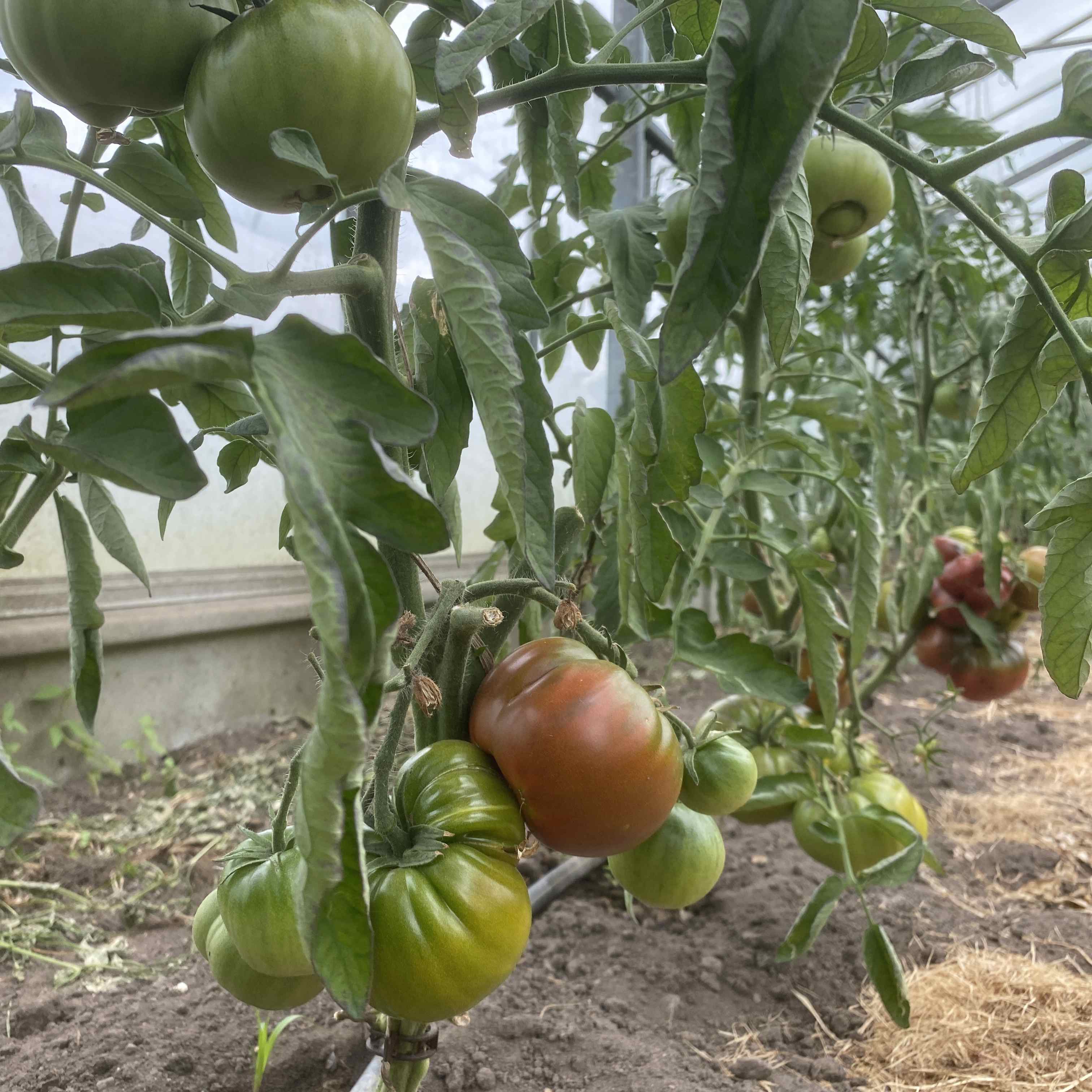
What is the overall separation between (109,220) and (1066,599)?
1412 millimetres

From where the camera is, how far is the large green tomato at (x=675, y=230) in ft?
2.60

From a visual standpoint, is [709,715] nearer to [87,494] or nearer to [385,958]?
[385,958]

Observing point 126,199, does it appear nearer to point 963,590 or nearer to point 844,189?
point 844,189

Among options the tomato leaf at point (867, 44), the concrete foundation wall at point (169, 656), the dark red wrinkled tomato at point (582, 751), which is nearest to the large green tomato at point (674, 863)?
the dark red wrinkled tomato at point (582, 751)

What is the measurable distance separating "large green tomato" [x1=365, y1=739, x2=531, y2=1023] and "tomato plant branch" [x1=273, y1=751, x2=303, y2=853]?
1.6 inches

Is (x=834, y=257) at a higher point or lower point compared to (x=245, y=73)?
lower

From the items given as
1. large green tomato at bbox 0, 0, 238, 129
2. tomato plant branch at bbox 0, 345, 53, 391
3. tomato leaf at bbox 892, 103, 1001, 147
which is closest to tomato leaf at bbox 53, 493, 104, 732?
tomato plant branch at bbox 0, 345, 53, 391

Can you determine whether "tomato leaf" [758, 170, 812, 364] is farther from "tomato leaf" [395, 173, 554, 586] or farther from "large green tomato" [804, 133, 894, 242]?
"large green tomato" [804, 133, 894, 242]

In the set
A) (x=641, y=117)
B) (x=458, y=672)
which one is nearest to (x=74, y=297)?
(x=458, y=672)

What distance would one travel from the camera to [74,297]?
274mm

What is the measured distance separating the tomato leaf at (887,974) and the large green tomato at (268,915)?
1.68 ft

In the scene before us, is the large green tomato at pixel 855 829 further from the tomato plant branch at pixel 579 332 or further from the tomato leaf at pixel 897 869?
the tomato plant branch at pixel 579 332

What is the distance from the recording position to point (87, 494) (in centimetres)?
50

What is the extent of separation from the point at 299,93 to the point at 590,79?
5.5 inches
